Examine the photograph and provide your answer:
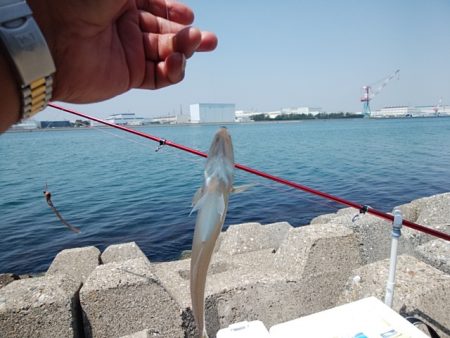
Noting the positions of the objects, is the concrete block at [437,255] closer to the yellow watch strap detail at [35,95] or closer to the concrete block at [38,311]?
the concrete block at [38,311]

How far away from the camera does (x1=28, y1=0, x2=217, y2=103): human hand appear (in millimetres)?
1857

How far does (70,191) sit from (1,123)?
2129 centimetres

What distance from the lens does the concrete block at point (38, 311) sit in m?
3.45

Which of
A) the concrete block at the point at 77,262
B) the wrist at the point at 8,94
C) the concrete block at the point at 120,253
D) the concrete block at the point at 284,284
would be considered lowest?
the concrete block at the point at 77,262

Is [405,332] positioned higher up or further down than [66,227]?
higher up

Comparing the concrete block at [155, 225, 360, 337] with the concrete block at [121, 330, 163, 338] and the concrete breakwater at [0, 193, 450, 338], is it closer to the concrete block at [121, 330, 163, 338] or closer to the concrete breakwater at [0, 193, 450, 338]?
the concrete breakwater at [0, 193, 450, 338]

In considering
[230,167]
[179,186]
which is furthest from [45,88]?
[179,186]

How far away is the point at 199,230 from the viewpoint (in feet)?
5.74

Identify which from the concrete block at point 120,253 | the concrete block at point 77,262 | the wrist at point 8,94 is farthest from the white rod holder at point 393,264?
the concrete block at point 77,262

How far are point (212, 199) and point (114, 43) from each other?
153 centimetres

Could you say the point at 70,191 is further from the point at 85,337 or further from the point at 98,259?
the point at 85,337

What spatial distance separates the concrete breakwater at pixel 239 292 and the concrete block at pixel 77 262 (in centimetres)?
303

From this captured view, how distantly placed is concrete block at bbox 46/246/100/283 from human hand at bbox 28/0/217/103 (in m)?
5.65

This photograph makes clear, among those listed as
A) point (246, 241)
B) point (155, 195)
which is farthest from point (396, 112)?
point (246, 241)
